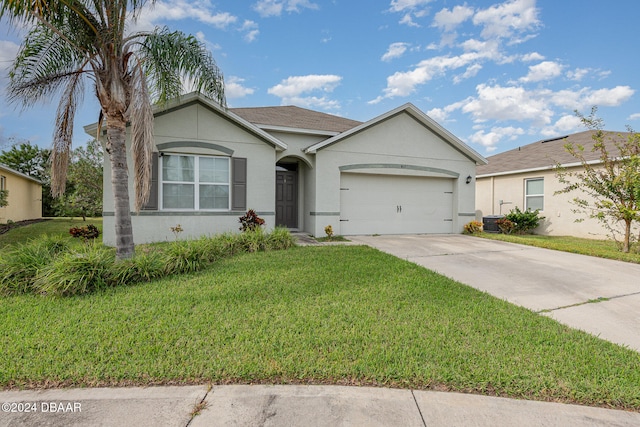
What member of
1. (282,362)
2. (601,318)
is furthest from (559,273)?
(282,362)

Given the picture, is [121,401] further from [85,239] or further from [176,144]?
[85,239]

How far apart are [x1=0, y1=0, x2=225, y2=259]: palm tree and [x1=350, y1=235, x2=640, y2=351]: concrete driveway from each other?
6.28m

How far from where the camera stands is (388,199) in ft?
38.4

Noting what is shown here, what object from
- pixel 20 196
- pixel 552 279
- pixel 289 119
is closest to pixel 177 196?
pixel 289 119

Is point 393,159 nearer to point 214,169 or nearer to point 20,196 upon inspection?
point 214,169

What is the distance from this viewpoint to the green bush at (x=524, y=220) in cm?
1280

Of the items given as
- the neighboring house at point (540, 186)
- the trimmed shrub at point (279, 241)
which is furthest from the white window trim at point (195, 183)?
the neighboring house at point (540, 186)

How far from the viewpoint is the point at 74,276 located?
181 inches

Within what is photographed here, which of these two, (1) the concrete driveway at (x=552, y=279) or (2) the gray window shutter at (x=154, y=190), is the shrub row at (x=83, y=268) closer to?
(2) the gray window shutter at (x=154, y=190)

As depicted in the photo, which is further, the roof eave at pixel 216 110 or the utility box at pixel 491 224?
the utility box at pixel 491 224

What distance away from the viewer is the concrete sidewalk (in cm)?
211

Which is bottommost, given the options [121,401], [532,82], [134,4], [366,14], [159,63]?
[121,401]

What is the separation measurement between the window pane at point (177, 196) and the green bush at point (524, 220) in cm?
1269

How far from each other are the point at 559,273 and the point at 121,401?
741 cm
